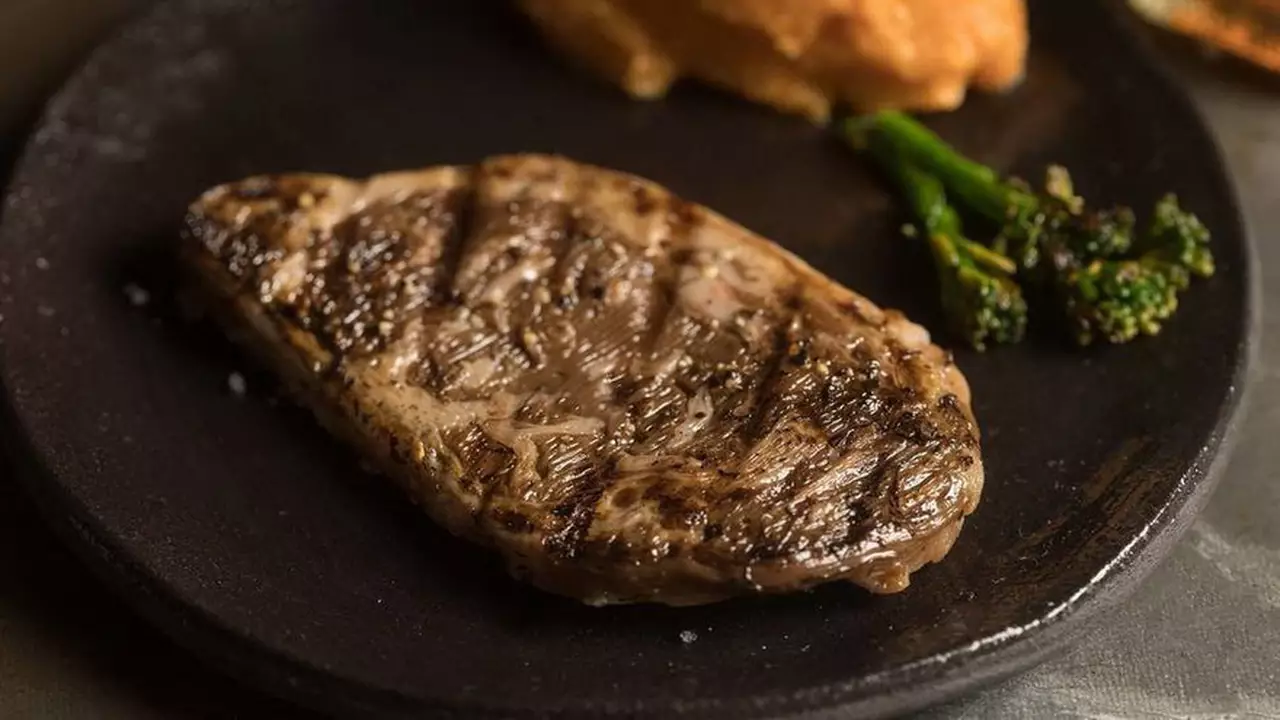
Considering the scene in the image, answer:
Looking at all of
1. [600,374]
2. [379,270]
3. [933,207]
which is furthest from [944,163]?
[379,270]

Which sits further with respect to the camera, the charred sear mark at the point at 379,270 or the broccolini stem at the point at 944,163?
the broccolini stem at the point at 944,163

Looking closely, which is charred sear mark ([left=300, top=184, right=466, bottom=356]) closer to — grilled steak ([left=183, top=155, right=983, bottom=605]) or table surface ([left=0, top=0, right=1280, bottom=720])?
grilled steak ([left=183, top=155, right=983, bottom=605])

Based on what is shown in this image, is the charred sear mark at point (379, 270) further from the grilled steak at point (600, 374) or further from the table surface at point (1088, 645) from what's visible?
the table surface at point (1088, 645)

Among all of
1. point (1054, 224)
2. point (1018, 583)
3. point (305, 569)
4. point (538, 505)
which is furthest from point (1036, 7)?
point (305, 569)

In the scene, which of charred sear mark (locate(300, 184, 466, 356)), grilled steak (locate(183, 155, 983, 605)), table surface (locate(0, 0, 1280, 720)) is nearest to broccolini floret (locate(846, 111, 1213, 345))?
table surface (locate(0, 0, 1280, 720))

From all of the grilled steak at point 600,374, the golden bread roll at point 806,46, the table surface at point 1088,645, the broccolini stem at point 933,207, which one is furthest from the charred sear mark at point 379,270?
the broccolini stem at point 933,207

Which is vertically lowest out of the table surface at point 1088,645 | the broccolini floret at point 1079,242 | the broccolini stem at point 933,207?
the table surface at point 1088,645

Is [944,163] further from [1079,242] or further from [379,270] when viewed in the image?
[379,270]

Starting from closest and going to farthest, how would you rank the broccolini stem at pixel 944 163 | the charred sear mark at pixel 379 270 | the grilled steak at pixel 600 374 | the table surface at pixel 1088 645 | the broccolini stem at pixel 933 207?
1. the grilled steak at pixel 600 374
2. the table surface at pixel 1088 645
3. the charred sear mark at pixel 379 270
4. the broccolini stem at pixel 933 207
5. the broccolini stem at pixel 944 163
